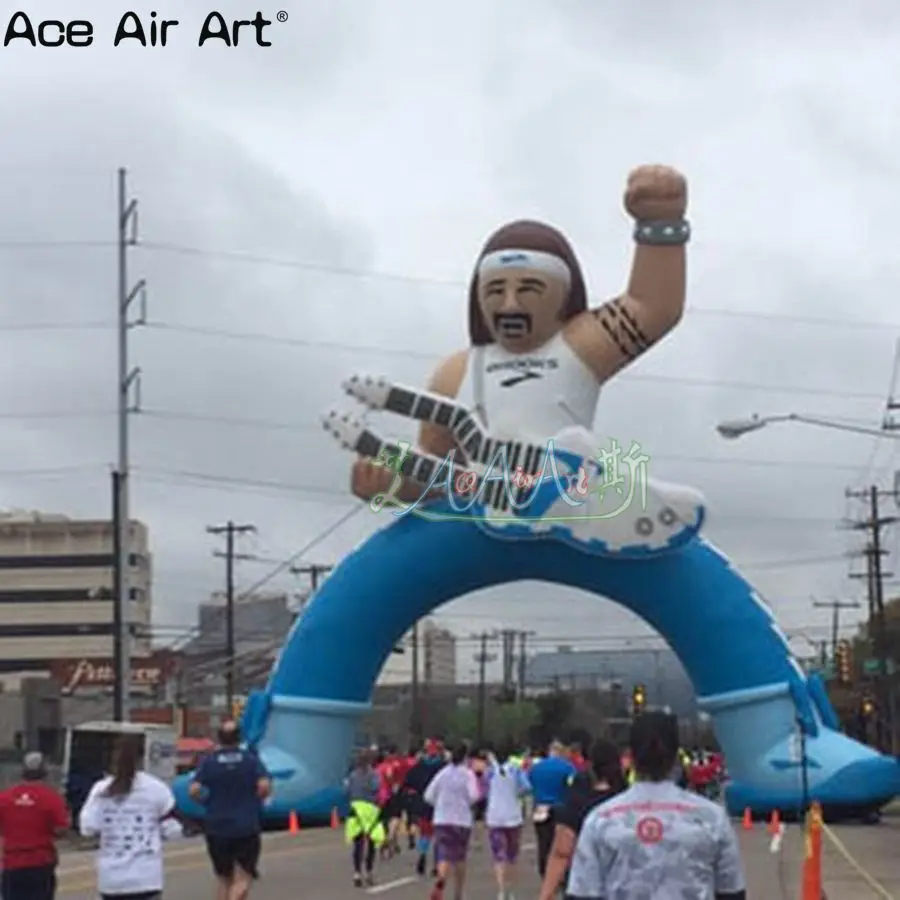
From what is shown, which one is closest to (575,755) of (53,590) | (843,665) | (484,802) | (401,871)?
(484,802)

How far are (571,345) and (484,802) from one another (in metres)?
6.52

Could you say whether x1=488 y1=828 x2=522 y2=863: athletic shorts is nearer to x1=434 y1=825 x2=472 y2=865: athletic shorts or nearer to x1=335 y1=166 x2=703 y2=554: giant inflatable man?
x1=434 y1=825 x2=472 y2=865: athletic shorts

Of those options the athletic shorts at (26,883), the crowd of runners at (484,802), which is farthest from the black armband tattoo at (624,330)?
the athletic shorts at (26,883)

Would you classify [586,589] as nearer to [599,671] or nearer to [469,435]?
[469,435]

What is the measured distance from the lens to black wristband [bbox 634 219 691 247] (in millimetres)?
22906

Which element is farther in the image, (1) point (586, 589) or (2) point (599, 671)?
(2) point (599, 671)

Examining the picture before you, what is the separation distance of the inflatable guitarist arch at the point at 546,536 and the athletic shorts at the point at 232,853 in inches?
409

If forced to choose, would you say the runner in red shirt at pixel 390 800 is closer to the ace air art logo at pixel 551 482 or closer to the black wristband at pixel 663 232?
the ace air art logo at pixel 551 482

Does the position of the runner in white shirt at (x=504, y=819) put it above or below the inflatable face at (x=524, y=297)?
below

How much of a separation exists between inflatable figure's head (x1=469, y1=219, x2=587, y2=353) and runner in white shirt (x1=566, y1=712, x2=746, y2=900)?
57.3 ft

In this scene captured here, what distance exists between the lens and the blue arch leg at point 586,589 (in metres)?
23.6

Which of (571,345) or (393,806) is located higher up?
(571,345)

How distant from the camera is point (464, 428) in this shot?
76.1 feet

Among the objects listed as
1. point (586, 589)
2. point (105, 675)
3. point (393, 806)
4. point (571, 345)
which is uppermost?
point (571, 345)
